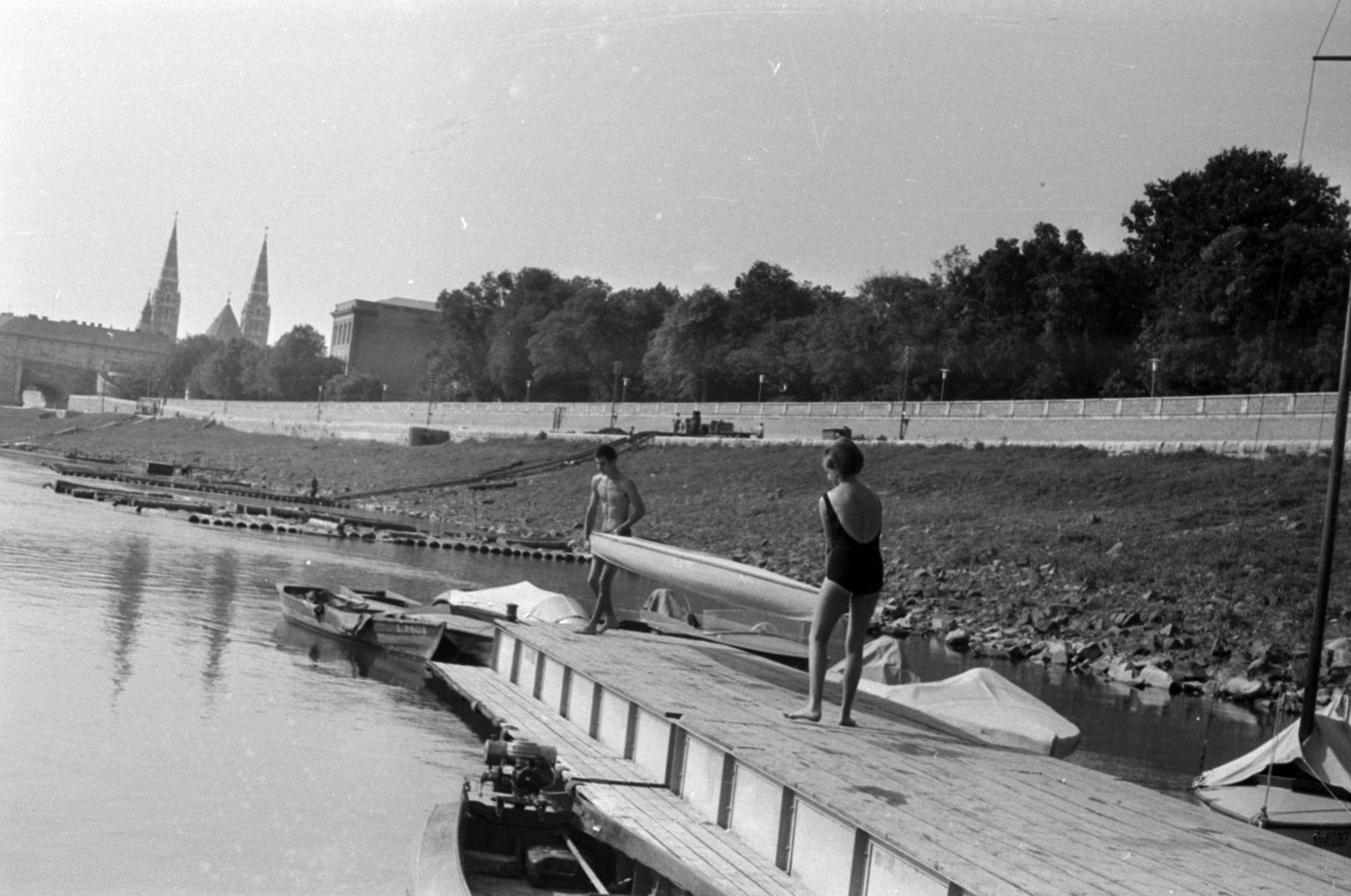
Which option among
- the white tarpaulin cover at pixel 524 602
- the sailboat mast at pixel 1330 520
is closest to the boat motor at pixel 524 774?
the sailboat mast at pixel 1330 520

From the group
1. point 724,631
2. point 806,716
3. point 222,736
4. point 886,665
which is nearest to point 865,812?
point 806,716

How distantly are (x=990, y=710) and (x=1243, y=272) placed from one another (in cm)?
5660

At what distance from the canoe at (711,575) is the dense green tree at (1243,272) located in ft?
160

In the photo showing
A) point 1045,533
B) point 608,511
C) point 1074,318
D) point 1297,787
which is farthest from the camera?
point 1074,318

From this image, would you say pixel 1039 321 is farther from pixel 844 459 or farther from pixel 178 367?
pixel 178 367

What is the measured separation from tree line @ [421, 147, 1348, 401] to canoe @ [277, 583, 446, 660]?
116 ft

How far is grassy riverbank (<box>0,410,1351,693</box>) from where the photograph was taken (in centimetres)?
3064

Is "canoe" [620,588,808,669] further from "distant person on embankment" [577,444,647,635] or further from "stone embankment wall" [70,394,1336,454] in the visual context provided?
"stone embankment wall" [70,394,1336,454]

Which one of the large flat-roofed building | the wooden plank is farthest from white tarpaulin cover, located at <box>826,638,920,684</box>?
the large flat-roofed building

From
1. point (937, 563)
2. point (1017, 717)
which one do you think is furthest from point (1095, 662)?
point (1017, 717)

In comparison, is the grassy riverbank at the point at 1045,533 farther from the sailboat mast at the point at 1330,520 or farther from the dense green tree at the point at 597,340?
the dense green tree at the point at 597,340

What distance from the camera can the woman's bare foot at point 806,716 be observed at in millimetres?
11195

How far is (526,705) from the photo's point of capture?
1530 cm

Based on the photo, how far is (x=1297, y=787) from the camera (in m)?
13.5
